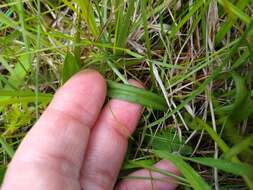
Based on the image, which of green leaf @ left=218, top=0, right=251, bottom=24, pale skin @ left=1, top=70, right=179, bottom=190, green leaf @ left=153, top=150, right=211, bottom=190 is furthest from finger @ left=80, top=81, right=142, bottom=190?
green leaf @ left=218, top=0, right=251, bottom=24

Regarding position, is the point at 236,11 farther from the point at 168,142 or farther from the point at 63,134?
the point at 63,134

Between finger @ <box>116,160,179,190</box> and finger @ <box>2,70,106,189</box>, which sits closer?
finger @ <box>2,70,106,189</box>

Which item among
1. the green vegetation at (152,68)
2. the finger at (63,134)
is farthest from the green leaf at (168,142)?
the finger at (63,134)

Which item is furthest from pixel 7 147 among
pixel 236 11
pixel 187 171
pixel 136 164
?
pixel 236 11

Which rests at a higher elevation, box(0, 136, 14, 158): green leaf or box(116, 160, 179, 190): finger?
box(0, 136, 14, 158): green leaf

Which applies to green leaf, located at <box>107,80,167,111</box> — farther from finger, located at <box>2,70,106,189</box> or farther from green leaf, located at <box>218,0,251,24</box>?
green leaf, located at <box>218,0,251,24</box>

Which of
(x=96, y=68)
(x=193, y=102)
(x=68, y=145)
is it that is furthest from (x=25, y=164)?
(x=193, y=102)
